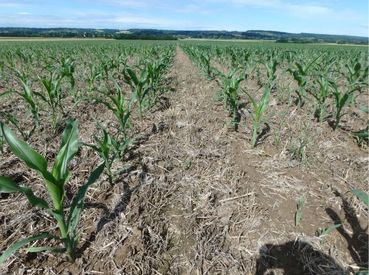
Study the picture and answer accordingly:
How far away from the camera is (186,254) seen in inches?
80.7

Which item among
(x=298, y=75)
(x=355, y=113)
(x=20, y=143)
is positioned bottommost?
(x=355, y=113)

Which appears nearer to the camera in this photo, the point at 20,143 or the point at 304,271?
the point at 20,143

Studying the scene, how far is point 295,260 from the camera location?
6.61 ft

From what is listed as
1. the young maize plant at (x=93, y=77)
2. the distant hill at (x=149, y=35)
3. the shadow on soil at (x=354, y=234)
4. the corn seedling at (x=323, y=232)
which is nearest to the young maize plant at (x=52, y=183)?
the corn seedling at (x=323, y=232)

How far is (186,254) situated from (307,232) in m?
0.91

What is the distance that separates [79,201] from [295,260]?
1.48 meters

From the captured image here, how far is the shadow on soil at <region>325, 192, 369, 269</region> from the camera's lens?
206cm

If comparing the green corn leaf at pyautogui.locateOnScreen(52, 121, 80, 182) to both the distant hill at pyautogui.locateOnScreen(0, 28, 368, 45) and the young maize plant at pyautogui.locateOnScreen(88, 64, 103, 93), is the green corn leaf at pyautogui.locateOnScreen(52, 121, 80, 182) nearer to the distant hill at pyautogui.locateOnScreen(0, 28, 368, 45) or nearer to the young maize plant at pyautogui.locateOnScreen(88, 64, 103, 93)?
the young maize plant at pyautogui.locateOnScreen(88, 64, 103, 93)

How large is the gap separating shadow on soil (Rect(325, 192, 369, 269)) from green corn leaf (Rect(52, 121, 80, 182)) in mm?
1970

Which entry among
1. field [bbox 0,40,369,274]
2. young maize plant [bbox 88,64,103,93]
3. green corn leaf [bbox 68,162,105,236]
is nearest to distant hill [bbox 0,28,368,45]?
young maize plant [bbox 88,64,103,93]

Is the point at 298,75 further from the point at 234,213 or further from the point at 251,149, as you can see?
the point at 234,213

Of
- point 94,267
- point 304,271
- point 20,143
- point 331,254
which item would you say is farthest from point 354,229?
point 20,143

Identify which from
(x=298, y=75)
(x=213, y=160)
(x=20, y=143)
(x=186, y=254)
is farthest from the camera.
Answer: (x=298, y=75)

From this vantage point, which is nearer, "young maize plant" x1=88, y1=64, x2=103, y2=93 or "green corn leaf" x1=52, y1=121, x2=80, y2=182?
"green corn leaf" x1=52, y1=121, x2=80, y2=182
